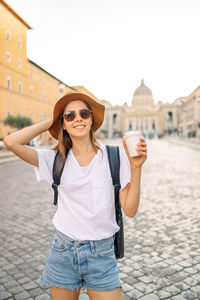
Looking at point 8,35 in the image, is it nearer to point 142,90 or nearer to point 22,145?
point 22,145

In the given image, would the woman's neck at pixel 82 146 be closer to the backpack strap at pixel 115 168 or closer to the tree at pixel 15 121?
the backpack strap at pixel 115 168

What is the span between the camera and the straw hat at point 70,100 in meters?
2.03

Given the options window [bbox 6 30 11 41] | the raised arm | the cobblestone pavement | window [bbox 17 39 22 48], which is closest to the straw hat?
the raised arm

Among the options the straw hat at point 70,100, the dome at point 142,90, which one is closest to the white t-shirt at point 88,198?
the straw hat at point 70,100

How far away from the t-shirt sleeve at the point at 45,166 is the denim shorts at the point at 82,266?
0.38m

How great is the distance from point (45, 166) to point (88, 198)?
35 centimetres

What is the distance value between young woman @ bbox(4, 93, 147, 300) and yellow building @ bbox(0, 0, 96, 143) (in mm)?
30124

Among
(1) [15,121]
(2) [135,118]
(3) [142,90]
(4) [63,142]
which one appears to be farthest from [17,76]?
(3) [142,90]

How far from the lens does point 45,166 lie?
2.00 metres

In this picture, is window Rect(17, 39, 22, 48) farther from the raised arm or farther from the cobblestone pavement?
the raised arm

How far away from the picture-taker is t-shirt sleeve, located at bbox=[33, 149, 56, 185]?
1.99m

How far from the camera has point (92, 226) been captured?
1.87 metres

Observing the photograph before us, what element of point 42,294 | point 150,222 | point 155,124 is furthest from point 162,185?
point 155,124

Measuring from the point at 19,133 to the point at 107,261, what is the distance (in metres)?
0.94
